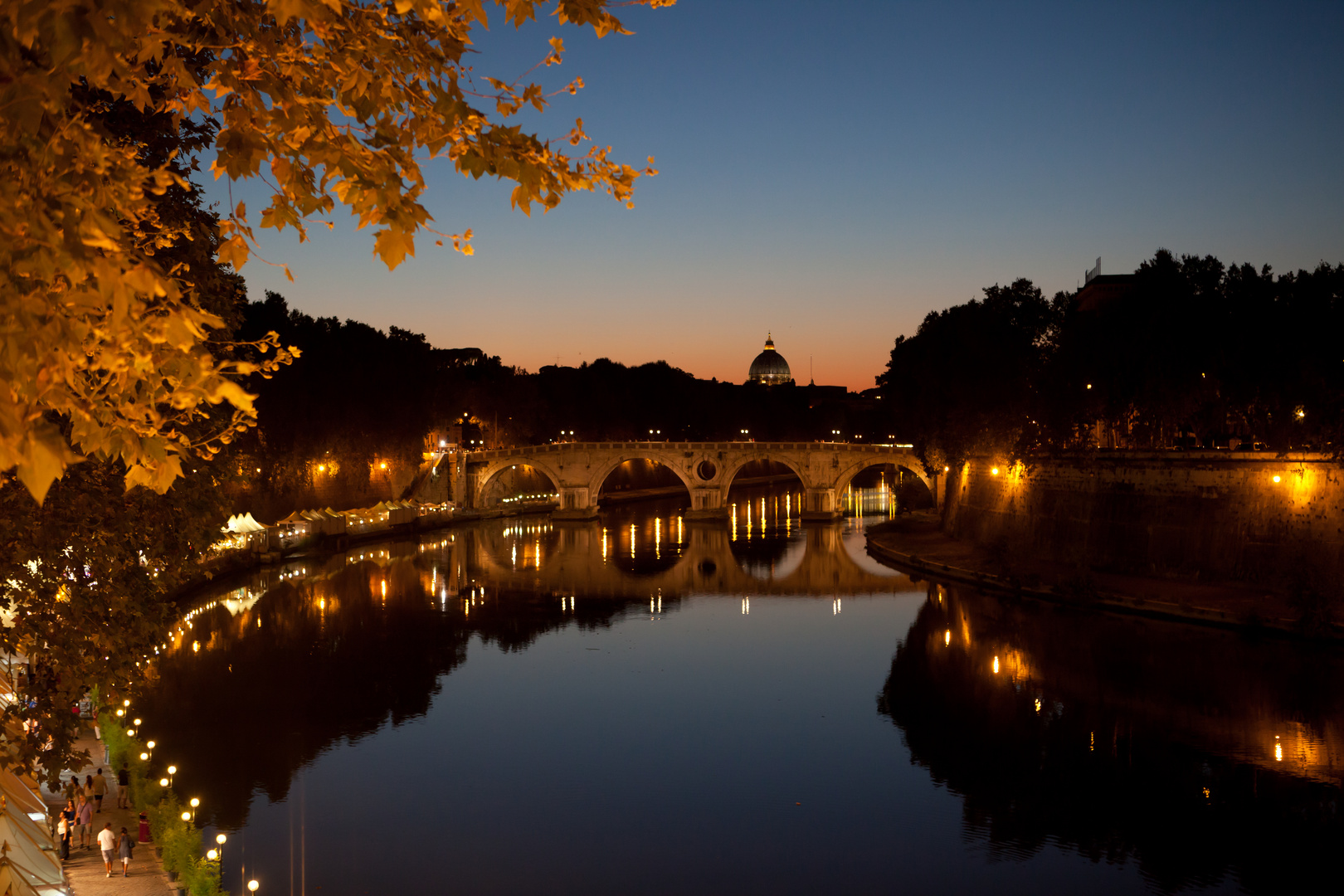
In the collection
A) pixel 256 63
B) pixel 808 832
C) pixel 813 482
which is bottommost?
pixel 808 832

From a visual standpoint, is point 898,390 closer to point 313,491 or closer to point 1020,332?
point 1020,332

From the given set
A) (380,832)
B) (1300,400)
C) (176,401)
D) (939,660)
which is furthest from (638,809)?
(1300,400)

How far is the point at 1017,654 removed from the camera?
1118 inches

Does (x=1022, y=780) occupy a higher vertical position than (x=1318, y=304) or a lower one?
→ lower

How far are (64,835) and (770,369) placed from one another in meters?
167

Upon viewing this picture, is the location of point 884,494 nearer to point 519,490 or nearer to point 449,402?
point 519,490

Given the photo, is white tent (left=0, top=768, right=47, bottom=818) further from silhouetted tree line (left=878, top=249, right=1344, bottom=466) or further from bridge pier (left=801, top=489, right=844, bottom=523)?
bridge pier (left=801, top=489, right=844, bottom=523)

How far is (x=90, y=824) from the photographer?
15945 mm

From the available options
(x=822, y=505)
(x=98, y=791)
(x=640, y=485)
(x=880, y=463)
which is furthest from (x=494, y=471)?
(x=98, y=791)

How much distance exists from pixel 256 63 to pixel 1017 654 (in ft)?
89.4

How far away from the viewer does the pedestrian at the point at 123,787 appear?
17031mm

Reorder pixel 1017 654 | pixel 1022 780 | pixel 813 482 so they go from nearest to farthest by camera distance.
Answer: pixel 1022 780, pixel 1017 654, pixel 813 482

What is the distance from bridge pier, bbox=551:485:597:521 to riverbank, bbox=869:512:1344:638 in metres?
26.4

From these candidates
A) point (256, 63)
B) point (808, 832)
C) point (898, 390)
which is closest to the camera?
point (256, 63)
